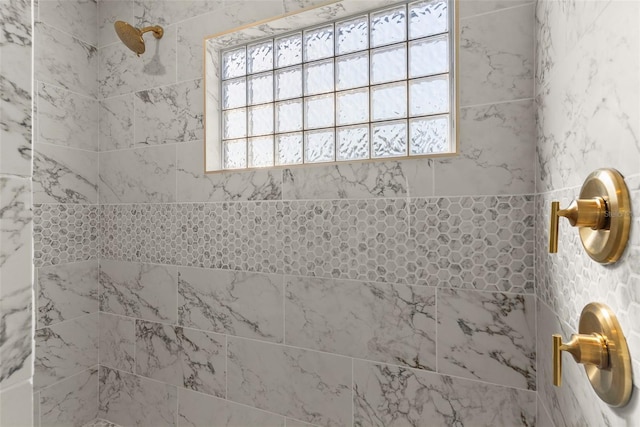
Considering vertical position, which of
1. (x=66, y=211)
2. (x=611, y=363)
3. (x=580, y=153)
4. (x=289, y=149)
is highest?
(x=289, y=149)

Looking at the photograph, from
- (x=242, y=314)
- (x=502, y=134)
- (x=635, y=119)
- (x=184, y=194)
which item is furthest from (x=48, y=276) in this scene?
(x=635, y=119)

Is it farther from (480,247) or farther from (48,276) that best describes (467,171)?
(48,276)

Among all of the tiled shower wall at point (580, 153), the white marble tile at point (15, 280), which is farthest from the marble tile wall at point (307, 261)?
the white marble tile at point (15, 280)

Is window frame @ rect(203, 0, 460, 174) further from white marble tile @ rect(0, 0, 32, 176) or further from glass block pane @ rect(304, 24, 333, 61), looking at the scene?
white marble tile @ rect(0, 0, 32, 176)

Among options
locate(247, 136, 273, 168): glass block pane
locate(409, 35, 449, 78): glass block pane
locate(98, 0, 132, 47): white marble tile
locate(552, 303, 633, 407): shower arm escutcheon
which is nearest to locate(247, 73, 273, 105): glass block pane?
→ locate(247, 136, 273, 168): glass block pane

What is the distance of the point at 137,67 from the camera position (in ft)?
6.07

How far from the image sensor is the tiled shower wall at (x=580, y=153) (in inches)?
20.2

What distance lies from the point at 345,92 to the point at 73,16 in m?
1.52

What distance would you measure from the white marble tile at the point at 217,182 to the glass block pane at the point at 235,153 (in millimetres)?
123

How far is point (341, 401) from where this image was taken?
54.1 inches

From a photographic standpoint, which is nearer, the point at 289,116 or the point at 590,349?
the point at 590,349

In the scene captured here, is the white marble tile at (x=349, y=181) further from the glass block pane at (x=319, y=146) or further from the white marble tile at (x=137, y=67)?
the white marble tile at (x=137, y=67)

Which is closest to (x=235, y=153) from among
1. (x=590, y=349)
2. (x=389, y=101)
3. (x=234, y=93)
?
(x=234, y=93)

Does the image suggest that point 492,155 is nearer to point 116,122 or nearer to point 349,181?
point 349,181
